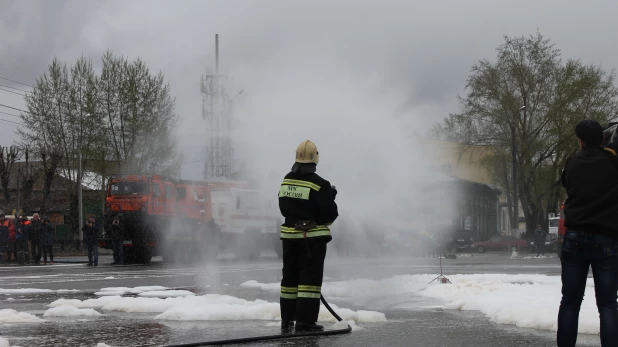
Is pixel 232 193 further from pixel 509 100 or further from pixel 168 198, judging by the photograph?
pixel 509 100

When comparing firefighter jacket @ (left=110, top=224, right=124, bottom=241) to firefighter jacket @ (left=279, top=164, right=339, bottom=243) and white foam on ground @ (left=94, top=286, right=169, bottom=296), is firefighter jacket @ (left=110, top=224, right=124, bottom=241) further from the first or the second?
firefighter jacket @ (left=279, top=164, right=339, bottom=243)

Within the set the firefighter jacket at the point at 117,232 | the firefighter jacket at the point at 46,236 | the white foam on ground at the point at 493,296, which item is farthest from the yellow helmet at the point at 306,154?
the firefighter jacket at the point at 46,236

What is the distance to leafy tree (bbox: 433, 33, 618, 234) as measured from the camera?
56.4 metres

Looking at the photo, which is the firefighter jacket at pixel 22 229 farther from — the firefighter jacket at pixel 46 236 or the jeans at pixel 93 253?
the jeans at pixel 93 253

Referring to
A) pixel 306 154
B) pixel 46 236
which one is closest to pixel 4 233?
pixel 46 236

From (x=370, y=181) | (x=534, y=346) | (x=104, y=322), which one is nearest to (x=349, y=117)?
(x=370, y=181)

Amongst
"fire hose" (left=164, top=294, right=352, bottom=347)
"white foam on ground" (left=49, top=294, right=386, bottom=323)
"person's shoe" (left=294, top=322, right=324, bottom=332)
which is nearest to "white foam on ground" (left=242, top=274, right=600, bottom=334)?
"white foam on ground" (left=49, top=294, right=386, bottom=323)

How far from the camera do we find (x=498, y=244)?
174 feet

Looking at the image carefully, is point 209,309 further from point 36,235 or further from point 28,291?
point 36,235

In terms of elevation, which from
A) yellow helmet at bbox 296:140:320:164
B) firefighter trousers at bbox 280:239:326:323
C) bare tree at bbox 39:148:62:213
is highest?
bare tree at bbox 39:148:62:213

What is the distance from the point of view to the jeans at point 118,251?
96.8ft

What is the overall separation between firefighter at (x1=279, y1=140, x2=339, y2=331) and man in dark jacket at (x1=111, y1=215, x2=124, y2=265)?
2211 centimetres

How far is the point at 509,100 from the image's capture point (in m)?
56.8

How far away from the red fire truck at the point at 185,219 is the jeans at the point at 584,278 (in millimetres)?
22083
